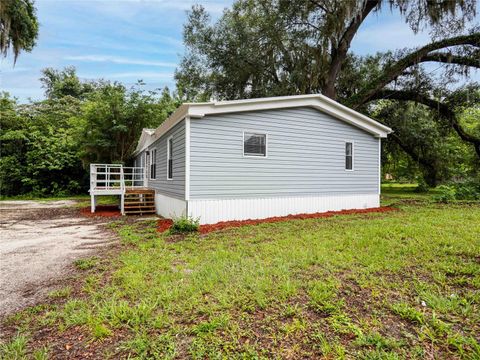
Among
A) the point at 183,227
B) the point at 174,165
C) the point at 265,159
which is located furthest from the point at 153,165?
the point at 183,227

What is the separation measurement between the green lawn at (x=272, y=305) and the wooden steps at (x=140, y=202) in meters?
6.24

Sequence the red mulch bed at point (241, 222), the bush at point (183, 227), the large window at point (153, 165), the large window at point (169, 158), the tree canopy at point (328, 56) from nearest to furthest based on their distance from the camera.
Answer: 1. the bush at point (183, 227)
2. the red mulch bed at point (241, 222)
3. the large window at point (169, 158)
4. the large window at point (153, 165)
5. the tree canopy at point (328, 56)

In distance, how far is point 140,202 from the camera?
11117mm

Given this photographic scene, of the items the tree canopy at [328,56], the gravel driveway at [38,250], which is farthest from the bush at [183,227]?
the tree canopy at [328,56]

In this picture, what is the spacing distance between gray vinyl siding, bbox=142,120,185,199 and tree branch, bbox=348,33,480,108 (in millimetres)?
9514

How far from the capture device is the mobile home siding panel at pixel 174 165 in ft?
26.1

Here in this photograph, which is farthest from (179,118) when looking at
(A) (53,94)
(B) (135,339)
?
(A) (53,94)

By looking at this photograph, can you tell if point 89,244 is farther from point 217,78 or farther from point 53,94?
point 53,94

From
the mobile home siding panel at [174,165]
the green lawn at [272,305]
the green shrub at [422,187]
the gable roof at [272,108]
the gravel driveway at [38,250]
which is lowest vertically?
the gravel driveway at [38,250]

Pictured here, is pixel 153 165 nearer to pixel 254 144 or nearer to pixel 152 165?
pixel 152 165

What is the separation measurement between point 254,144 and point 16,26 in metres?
10.9

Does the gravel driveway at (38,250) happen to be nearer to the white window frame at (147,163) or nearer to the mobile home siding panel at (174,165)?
the mobile home siding panel at (174,165)

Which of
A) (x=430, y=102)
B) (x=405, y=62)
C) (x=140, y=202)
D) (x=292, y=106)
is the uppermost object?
(x=405, y=62)

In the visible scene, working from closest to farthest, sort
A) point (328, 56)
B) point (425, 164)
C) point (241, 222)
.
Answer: point (241, 222), point (328, 56), point (425, 164)
